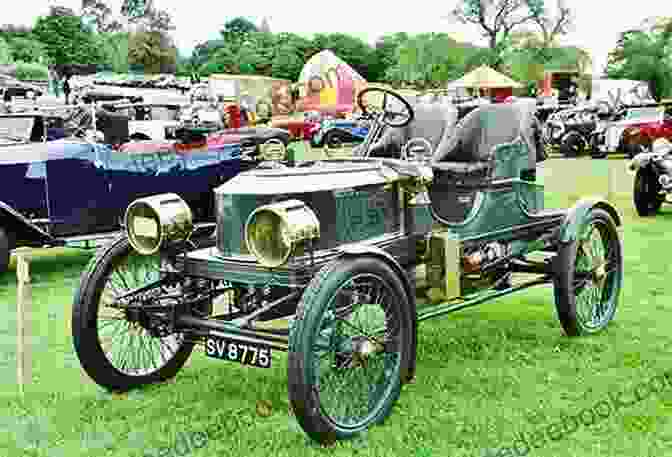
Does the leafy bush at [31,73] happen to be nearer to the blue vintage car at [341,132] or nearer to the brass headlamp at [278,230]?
the blue vintage car at [341,132]

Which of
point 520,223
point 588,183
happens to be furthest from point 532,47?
point 520,223

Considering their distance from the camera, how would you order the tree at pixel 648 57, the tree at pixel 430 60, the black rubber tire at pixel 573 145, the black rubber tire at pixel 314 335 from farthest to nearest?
1. the tree at pixel 430 60
2. the tree at pixel 648 57
3. the black rubber tire at pixel 573 145
4. the black rubber tire at pixel 314 335

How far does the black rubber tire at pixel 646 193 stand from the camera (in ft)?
34.0

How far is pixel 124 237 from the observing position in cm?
432

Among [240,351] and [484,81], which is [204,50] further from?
[240,351]

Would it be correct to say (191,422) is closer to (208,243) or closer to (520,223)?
(208,243)

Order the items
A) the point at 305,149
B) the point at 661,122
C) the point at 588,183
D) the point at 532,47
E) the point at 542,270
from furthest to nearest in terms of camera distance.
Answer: the point at 532,47
the point at 305,149
the point at 661,122
the point at 588,183
the point at 542,270

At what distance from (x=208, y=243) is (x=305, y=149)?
19070 mm

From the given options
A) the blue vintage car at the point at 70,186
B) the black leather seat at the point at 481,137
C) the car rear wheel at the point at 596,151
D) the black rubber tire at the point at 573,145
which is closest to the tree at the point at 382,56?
the black rubber tire at the point at 573,145

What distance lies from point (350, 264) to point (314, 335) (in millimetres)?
371

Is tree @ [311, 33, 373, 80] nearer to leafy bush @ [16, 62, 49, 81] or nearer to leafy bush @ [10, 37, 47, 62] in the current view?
leafy bush @ [10, 37, 47, 62]

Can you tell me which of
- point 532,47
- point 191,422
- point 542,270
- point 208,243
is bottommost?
point 191,422

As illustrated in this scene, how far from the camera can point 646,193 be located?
10.4 m

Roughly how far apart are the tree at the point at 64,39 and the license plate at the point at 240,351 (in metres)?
57.2
